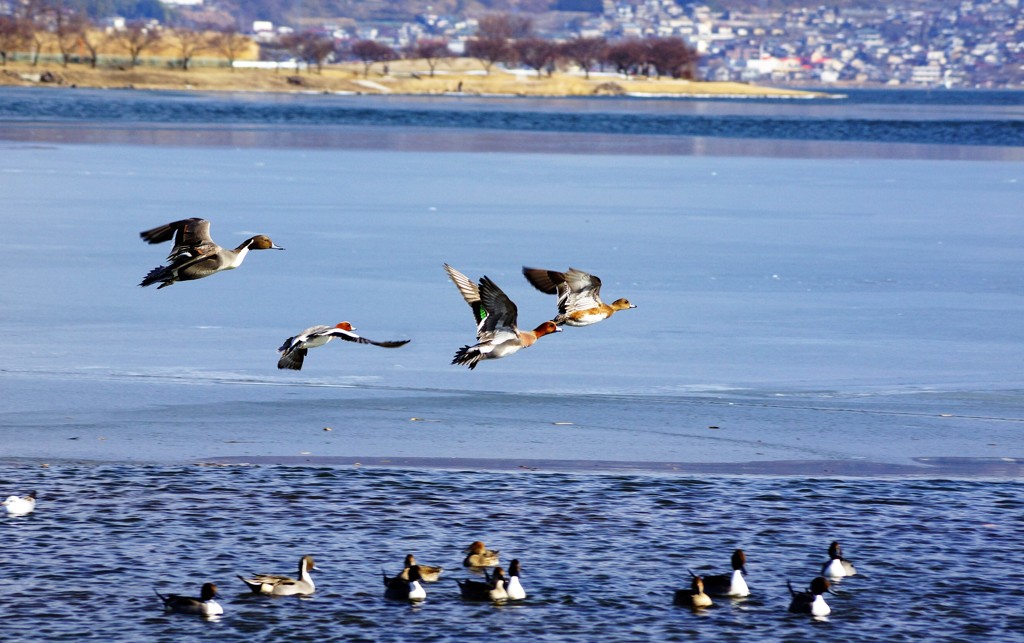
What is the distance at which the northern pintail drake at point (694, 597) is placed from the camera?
28.6 ft

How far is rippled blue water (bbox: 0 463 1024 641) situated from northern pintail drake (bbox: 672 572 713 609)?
8 centimetres

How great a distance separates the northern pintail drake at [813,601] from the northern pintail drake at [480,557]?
1.77 meters

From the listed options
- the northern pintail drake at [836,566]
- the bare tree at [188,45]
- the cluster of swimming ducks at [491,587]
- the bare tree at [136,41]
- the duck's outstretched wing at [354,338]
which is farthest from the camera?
the bare tree at [188,45]

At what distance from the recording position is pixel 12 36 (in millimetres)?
146875

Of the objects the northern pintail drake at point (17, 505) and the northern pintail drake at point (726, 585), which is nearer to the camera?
the northern pintail drake at point (726, 585)

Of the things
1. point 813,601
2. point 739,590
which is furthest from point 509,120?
point 813,601

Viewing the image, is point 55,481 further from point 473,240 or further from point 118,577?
point 473,240

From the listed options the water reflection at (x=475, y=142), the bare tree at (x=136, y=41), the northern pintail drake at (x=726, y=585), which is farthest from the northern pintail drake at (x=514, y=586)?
the bare tree at (x=136, y=41)

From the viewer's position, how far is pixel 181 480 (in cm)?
1084

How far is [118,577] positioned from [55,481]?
1960 millimetres

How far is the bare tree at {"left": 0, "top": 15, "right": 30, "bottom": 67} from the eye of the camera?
141 meters

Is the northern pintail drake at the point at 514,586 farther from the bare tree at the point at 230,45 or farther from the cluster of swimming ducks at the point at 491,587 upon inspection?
the bare tree at the point at 230,45

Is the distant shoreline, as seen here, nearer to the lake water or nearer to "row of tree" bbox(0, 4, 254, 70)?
the lake water

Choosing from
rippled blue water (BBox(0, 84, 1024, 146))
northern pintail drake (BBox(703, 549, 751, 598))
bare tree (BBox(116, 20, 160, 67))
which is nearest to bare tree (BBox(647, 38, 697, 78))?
bare tree (BBox(116, 20, 160, 67))
